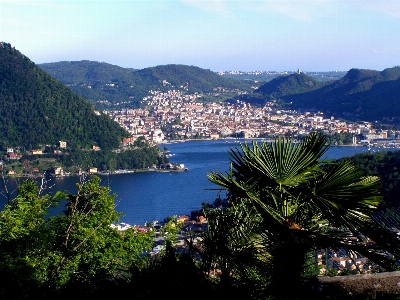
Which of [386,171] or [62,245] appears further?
[386,171]

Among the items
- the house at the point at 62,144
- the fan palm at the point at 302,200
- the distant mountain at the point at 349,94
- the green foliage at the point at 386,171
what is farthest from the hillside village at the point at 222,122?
the fan palm at the point at 302,200

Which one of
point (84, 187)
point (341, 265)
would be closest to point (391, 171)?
point (341, 265)

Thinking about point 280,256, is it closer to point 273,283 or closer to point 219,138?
point 273,283

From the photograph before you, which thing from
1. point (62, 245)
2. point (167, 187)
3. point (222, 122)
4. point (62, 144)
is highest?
point (62, 245)

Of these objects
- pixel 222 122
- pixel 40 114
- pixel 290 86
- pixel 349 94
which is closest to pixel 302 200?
pixel 40 114

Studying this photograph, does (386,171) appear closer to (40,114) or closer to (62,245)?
(62,245)

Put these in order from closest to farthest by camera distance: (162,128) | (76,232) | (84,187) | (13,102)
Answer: (76,232), (84,187), (13,102), (162,128)

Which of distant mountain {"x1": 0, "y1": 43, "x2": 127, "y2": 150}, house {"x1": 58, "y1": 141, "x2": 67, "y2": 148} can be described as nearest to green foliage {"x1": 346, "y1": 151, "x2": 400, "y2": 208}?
house {"x1": 58, "y1": 141, "x2": 67, "y2": 148}
